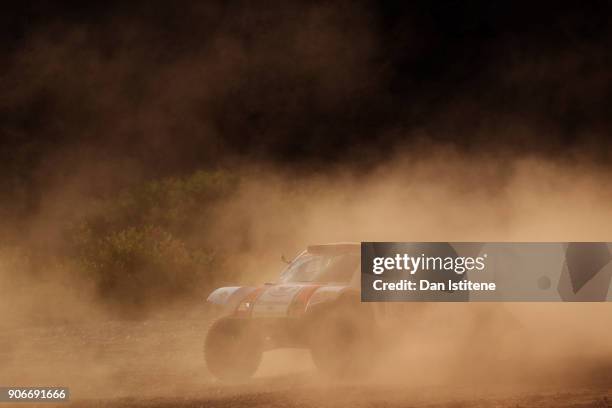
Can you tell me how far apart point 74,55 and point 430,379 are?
67.7m

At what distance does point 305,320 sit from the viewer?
1180cm

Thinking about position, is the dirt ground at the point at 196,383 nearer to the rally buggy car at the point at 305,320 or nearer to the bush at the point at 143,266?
the rally buggy car at the point at 305,320

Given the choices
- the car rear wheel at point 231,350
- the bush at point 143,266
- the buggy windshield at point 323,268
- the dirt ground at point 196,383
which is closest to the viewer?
the dirt ground at point 196,383

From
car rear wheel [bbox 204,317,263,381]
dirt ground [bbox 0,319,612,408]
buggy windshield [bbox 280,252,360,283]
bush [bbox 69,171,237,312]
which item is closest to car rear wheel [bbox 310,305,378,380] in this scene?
dirt ground [bbox 0,319,612,408]

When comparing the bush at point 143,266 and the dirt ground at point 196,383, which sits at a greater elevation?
the bush at point 143,266

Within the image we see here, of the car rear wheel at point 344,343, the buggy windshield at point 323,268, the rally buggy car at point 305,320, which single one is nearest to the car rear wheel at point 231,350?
the rally buggy car at point 305,320

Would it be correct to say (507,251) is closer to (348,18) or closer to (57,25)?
(57,25)

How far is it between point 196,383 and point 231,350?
76cm

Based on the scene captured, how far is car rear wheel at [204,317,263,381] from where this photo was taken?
1238 centimetres

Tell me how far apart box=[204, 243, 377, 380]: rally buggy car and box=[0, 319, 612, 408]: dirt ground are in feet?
0.99

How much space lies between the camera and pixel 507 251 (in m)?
13.7

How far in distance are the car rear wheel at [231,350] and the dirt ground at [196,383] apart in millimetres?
193

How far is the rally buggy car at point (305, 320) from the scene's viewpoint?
468 inches

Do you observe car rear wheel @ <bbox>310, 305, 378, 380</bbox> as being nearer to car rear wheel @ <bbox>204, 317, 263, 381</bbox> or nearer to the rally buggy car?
the rally buggy car
